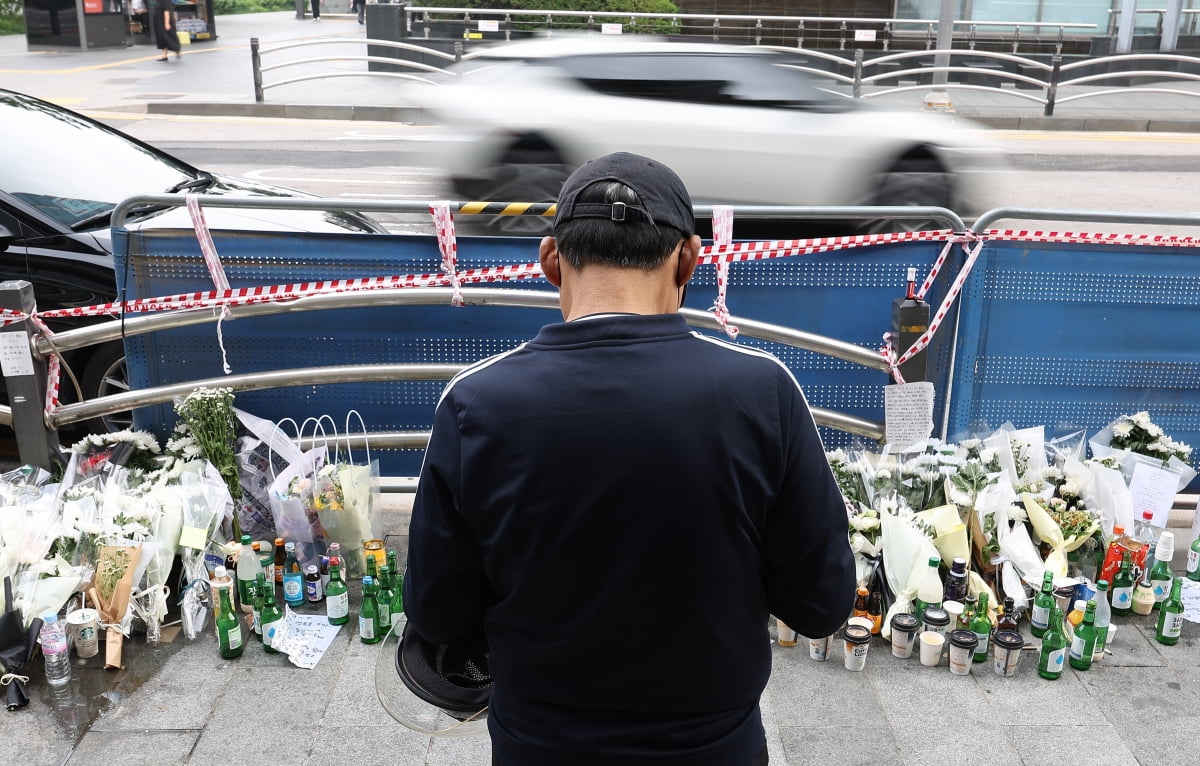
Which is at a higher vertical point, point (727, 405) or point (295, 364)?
point (727, 405)

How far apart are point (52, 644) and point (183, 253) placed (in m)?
1.88

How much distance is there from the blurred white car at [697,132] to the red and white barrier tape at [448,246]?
2712 mm

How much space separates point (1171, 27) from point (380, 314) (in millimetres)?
20880

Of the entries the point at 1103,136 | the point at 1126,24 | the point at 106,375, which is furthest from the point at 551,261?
the point at 1126,24

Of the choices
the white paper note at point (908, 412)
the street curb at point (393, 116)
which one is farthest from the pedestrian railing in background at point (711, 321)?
the street curb at point (393, 116)

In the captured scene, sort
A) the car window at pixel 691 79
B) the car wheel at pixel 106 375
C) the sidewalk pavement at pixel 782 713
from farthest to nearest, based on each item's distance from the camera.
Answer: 1. the car window at pixel 691 79
2. the car wheel at pixel 106 375
3. the sidewalk pavement at pixel 782 713

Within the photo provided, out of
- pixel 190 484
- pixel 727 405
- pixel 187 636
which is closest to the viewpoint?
pixel 727 405

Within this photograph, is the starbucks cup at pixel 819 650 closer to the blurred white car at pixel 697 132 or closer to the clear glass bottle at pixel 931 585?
the clear glass bottle at pixel 931 585

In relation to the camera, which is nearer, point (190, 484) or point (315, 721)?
point (315, 721)

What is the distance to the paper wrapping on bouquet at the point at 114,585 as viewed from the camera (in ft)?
13.6

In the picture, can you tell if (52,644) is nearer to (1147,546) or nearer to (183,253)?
(183,253)

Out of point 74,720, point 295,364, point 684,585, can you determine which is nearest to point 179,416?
point 295,364

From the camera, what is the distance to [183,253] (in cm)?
497

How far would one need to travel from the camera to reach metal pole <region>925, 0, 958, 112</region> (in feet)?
55.9
